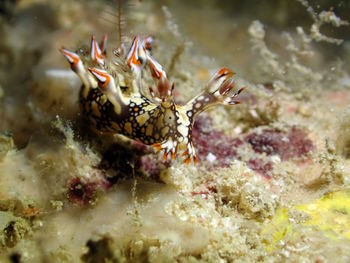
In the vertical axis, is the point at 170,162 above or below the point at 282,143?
below

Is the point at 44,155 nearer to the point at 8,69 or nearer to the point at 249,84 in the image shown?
the point at 249,84

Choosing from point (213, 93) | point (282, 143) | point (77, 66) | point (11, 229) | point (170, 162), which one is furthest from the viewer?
point (282, 143)

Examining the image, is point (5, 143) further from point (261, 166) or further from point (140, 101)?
point (261, 166)

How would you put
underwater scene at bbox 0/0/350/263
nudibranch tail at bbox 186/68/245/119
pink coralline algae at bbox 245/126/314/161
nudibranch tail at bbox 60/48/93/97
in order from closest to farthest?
underwater scene at bbox 0/0/350/263 → nudibranch tail at bbox 186/68/245/119 → nudibranch tail at bbox 60/48/93/97 → pink coralline algae at bbox 245/126/314/161

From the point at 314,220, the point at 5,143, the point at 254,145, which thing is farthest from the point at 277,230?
the point at 5,143

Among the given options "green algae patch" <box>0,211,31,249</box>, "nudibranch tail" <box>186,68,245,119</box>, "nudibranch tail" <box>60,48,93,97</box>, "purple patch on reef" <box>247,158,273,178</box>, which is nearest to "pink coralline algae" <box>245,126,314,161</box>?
"purple patch on reef" <box>247,158,273,178</box>

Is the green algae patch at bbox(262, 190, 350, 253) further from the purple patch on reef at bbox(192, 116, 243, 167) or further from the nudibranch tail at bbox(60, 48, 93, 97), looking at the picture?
the nudibranch tail at bbox(60, 48, 93, 97)
